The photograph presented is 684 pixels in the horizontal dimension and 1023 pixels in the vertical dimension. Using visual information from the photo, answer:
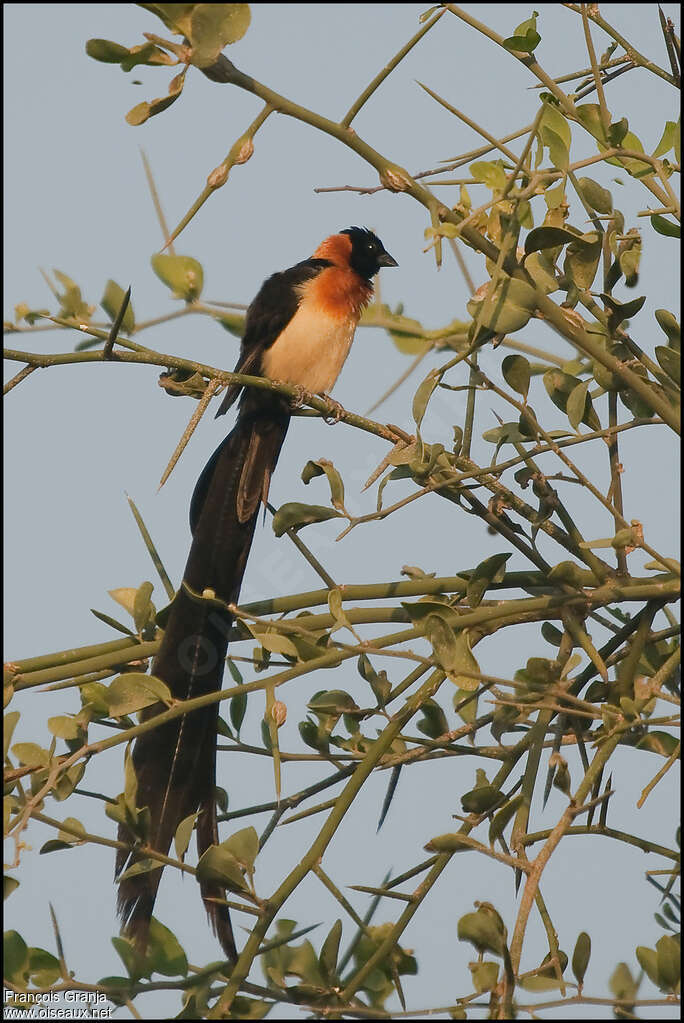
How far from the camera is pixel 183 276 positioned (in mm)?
1409

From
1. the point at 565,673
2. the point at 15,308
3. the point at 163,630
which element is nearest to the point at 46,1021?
the point at 163,630

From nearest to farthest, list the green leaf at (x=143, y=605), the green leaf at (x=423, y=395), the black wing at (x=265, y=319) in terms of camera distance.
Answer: the green leaf at (x=423, y=395), the green leaf at (x=143, y=605), the black wing at (x=265, y=319)

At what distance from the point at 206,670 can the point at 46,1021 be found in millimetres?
556

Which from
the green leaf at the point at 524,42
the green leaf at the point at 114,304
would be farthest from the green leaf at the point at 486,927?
the green leaf at the point at 524,42

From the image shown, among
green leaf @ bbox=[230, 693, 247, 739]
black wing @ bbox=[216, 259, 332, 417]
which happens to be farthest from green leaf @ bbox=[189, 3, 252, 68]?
black wing @ bbox=[216, 259, 332, 417]

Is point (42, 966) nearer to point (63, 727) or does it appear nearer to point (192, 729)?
point (63, 727)

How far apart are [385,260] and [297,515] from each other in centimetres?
214

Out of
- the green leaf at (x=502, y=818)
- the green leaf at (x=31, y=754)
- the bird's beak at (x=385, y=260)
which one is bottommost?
the green leaf at (x=502, y=818)

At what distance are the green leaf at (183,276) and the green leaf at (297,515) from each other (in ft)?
0.94

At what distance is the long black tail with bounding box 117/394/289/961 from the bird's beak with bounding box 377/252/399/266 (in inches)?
60.4

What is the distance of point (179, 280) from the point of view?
1.41 m

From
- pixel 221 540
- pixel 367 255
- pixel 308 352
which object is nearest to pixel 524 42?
pixel 221 540

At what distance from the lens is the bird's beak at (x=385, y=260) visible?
3.43 metres

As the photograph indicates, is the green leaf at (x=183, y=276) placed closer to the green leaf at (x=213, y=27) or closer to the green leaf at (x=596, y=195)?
the green leaf at (x=213, y=27)
